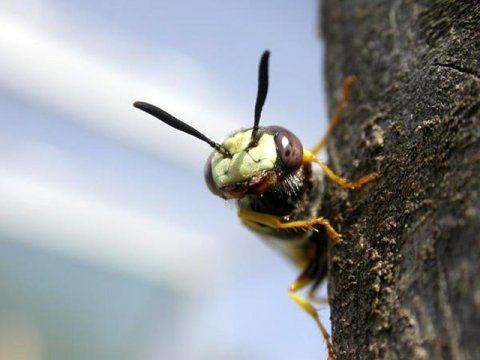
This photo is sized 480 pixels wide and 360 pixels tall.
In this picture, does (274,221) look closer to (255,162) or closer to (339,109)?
(255,162)

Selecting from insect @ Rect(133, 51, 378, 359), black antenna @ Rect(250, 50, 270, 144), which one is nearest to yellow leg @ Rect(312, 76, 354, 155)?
insect @ Rect(133, 51, 378, 359)

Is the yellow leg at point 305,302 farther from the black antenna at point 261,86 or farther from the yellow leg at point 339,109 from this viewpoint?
the black antenna at point 261,86

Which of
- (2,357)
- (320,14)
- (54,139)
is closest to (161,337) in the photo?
(2,357)

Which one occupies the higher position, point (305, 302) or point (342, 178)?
point (342, 178)

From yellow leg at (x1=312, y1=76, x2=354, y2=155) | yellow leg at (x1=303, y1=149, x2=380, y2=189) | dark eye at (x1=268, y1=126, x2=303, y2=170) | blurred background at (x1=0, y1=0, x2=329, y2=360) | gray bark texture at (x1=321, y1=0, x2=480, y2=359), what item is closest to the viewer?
gray bark texture at (x1=321, y1=0, x2=480, y2=359)

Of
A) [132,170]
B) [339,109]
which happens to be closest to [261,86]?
[339,109]

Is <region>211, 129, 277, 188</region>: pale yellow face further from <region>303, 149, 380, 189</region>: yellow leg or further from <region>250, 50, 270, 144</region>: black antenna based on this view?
<region>303, 149, 380, 189</region>: yellow leg

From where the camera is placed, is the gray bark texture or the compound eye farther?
the compound eye
